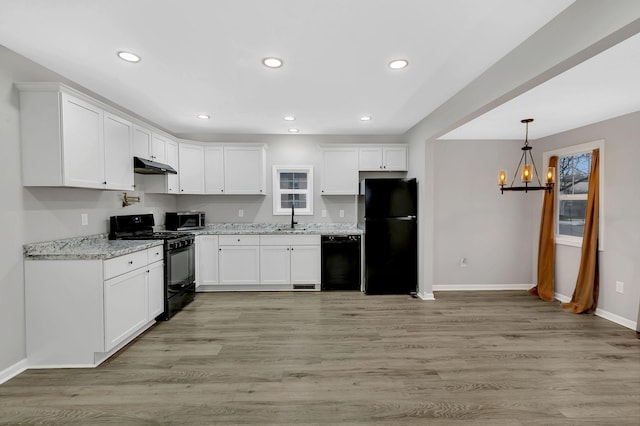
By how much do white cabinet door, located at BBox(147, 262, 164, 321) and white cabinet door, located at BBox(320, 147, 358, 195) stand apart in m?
2.59

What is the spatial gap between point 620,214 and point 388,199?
267cm

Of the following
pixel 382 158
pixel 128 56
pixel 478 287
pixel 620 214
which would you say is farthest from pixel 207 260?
pixel 620 214

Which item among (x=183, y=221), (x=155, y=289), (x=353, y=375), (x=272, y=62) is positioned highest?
(x=272, y=62)

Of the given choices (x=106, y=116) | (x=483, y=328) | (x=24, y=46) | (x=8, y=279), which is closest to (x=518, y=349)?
(x=483, y=328)

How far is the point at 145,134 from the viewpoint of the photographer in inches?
141

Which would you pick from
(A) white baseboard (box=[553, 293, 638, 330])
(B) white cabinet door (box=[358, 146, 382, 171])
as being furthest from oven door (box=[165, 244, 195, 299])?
(A) white baseboard (box=[553, 293, 638, 330])

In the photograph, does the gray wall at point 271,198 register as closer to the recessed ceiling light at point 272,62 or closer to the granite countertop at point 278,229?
the granite countertop at point 278,229

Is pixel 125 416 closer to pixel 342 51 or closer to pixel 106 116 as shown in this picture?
pixel 106 116

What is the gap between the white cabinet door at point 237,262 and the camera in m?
4.40

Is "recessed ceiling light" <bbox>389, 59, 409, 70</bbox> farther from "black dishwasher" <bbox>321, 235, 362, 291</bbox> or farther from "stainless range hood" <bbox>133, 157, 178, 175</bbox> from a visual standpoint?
"stainless range hood" <bbox>133, 157, 178, 175</bbox>

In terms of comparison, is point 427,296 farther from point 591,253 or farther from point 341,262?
point 591,253

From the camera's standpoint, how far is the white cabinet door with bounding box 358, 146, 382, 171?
4.73m

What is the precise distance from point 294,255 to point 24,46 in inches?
137

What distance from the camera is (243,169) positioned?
15.3 ft
